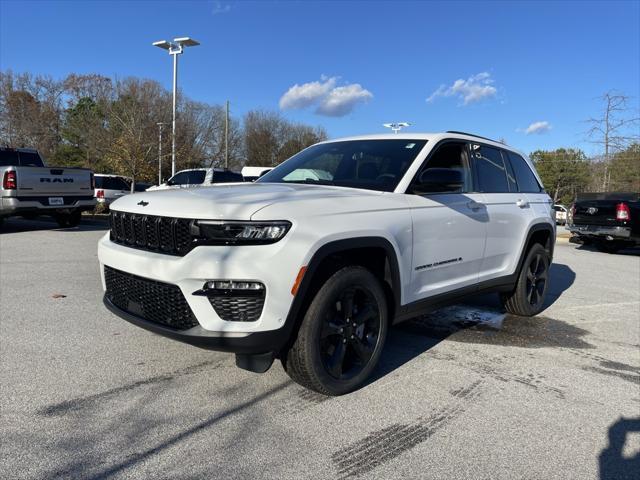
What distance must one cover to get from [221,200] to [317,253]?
0.65 meters

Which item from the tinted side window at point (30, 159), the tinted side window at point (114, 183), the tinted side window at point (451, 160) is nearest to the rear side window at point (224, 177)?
the tinted side window at point (114, 183)

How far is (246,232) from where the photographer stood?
272 cm

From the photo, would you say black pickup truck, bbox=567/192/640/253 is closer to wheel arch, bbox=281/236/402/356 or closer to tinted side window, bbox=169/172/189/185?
wheel arch, bbox=281/236/402/356

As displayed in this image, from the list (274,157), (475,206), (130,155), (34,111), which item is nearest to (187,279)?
(475,206)

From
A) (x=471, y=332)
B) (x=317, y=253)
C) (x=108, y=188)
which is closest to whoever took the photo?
(x=317, y=253)

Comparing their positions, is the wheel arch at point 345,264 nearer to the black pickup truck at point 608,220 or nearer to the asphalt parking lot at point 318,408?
the asphalt parking lot at point 318,408

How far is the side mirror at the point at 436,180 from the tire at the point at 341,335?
89 cm

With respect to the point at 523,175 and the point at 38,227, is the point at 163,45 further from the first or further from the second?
the point at 523,175

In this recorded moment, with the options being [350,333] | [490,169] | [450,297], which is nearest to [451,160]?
[490,169]

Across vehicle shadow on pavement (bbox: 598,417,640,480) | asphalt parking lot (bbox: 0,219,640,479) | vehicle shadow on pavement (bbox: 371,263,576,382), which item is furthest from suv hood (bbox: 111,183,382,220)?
vehicle shadow on pavement (bbox: 598,417,640,480)

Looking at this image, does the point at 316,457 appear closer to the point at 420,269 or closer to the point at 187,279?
the point at 187,279

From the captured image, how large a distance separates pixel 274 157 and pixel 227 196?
50479 mm

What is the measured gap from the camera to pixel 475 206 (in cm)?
432

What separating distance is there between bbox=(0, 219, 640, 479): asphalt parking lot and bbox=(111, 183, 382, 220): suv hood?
1198 millimetres
